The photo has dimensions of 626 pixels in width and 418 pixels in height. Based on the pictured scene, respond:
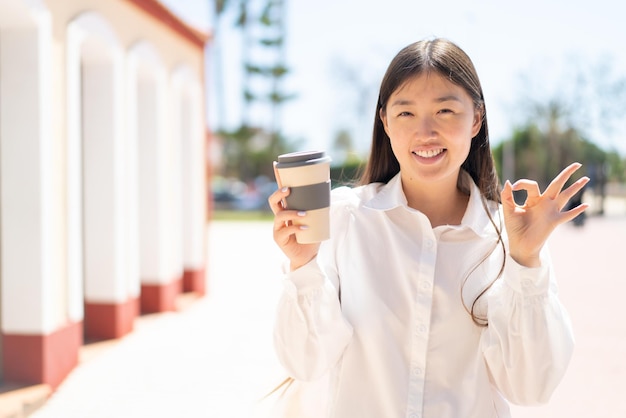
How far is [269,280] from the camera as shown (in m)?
11.0

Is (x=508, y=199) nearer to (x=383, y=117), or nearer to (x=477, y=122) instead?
(x=477, y=122)

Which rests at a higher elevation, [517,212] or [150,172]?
[150,172]

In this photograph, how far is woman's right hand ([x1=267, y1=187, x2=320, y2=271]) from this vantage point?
5.33ft

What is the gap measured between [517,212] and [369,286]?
410mm

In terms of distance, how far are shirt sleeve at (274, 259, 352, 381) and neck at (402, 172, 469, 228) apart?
14.5 inches

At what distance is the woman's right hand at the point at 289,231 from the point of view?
162cm

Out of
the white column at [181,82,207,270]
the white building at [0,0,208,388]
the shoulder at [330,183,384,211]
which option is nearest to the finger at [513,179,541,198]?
the shoulder at [330,183,384,211]

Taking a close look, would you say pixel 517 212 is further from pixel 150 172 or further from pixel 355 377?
pixel 150 172

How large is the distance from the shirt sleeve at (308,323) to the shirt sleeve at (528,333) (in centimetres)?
37

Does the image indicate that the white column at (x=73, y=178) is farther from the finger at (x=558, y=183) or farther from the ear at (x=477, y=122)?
the finger at (x=558, y=183)

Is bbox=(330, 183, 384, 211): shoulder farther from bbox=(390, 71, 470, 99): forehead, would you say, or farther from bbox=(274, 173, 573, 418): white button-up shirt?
bbox=(390, 71, 470, 99): forehead

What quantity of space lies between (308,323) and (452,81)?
2.35ft

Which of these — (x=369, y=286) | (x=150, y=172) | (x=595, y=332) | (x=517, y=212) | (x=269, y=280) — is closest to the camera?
(x=517, y=212)

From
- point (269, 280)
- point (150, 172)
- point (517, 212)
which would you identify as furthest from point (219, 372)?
point (269, 280)
